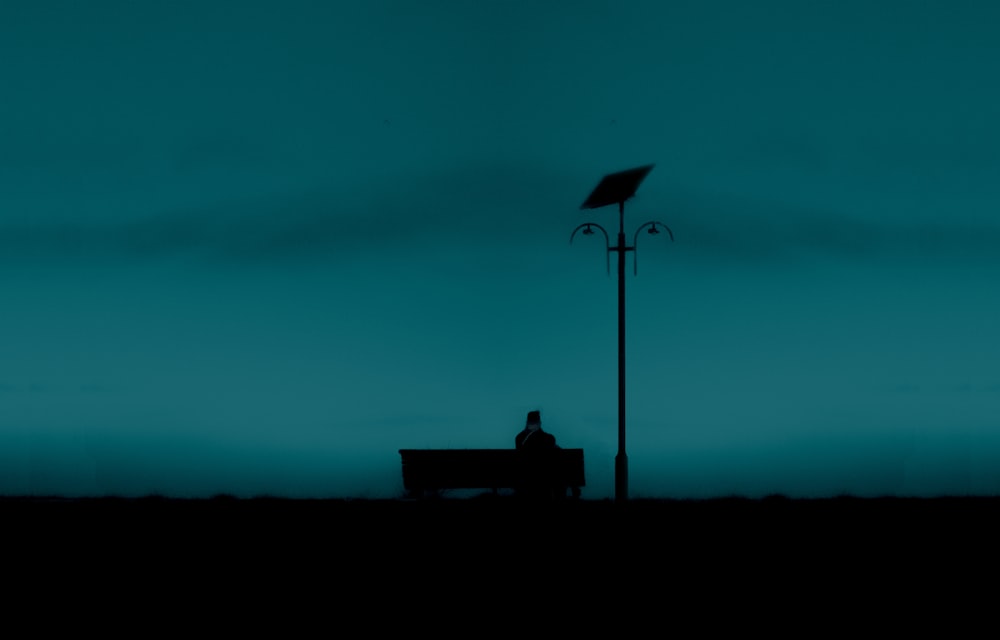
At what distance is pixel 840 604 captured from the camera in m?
8.55

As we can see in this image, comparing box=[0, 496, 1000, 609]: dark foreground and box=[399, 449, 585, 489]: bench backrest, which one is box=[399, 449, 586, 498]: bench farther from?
box=[0, 496, 1000, 609]: dark foreground

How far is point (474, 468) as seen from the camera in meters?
17.4

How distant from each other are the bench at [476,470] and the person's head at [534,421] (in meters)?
1.09

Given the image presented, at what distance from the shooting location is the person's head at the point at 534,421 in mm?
15422

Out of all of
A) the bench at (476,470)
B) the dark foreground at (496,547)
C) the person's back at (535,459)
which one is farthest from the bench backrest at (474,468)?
the dark foreground at (496,547)

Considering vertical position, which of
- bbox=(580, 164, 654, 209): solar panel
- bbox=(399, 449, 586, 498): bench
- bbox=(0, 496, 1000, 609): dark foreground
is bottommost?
bbox=(0, 496, 1000, 609): dark foreground

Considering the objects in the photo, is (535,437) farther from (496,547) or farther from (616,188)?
(616,188)

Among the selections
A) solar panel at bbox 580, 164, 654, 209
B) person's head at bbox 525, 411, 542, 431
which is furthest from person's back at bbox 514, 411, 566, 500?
solar panel at bbox 580, 164, 654, 209

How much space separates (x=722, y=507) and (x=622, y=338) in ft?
10.8

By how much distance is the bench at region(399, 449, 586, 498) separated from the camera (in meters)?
17.0

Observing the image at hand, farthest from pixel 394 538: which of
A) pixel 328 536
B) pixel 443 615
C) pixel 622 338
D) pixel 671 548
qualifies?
pixel 622 338

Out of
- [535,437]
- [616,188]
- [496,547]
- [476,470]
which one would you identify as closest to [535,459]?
[535,437]

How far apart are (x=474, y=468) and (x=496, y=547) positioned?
5.61m

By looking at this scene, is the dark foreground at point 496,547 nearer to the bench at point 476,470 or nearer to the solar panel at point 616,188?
the bench at point 476,470
